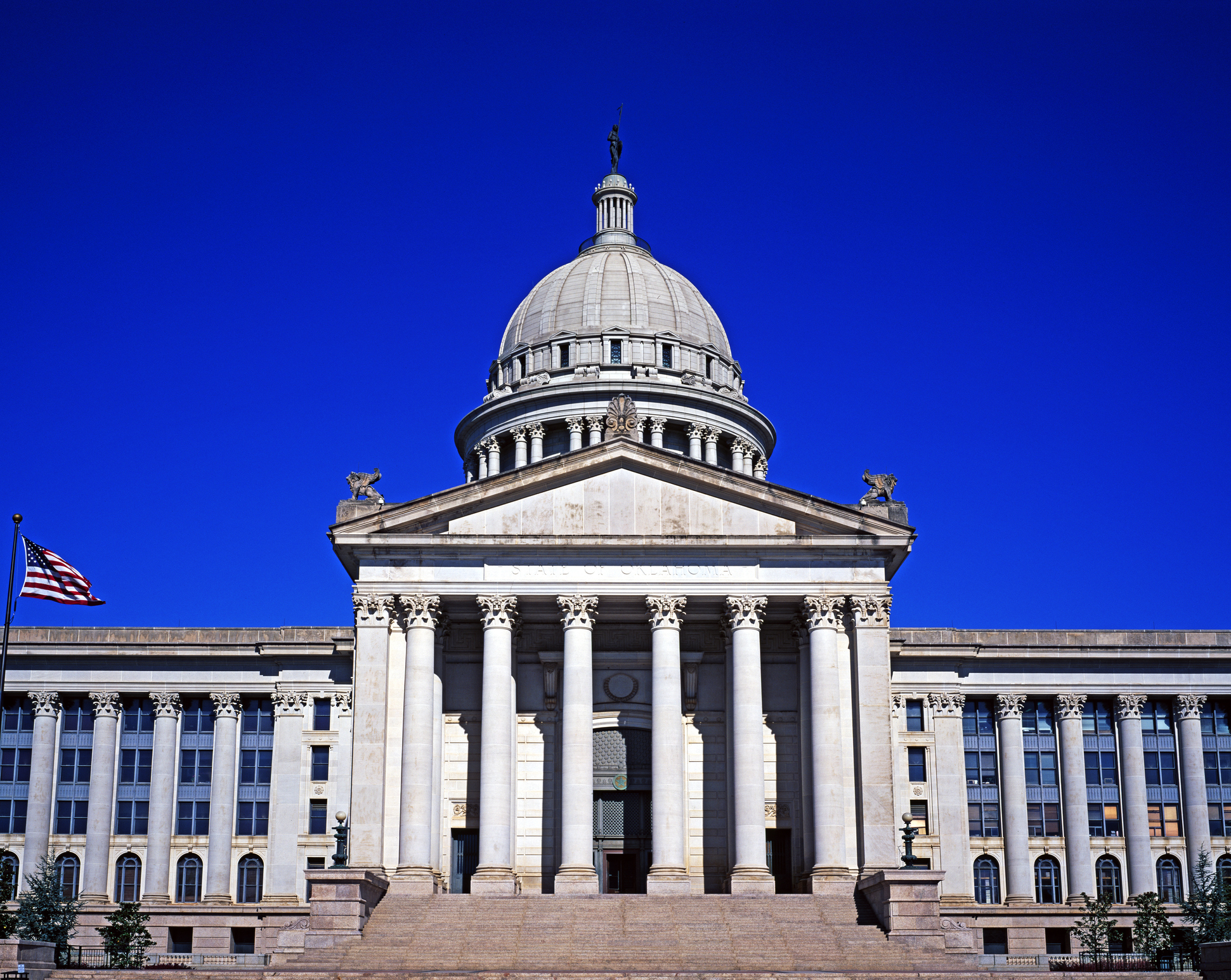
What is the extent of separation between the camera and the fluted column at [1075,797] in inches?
2657

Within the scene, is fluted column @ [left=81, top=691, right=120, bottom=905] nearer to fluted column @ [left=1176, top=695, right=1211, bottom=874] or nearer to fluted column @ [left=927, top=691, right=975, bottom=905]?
fluted column @ [left=927, top=691, right=975, bottom=905]

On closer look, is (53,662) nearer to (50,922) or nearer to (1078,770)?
(50,922)

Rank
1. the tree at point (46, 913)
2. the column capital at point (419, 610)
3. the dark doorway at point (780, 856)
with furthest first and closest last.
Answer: the dark doorway at point (780, 856), the column capital at point (419, 610), the tree at point (46, 913)

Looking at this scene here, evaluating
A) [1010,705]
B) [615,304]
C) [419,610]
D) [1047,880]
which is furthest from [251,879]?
[615,304]

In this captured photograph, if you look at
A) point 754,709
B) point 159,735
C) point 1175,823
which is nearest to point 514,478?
point 754,709

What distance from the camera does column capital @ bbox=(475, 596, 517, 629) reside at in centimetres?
5469

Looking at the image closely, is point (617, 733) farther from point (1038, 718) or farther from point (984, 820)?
point (1038, 718)

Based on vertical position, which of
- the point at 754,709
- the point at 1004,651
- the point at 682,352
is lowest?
the point at 754,709

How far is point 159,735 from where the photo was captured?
6925cm

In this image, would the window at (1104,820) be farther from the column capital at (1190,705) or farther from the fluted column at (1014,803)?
the column capital at (1190,705)

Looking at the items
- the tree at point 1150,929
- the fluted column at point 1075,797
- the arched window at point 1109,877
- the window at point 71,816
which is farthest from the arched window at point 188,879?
the arched window at point 1109,877

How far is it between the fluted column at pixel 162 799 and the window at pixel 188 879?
1.58 ft

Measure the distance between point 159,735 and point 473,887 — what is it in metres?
23.8

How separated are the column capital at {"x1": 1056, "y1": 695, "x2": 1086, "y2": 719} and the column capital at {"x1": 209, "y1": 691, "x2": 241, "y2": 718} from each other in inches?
1488
